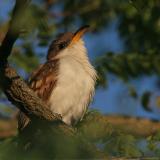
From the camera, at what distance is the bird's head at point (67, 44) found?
8.18 meters

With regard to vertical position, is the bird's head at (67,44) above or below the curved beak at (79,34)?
below

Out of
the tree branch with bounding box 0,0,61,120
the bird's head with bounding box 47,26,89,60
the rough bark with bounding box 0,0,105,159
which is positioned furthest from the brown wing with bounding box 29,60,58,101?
the tree branch with bounding box 0,0,61,120

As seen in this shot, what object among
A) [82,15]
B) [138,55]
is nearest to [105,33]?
[82,15]

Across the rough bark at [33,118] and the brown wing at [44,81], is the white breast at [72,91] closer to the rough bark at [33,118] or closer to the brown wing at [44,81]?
the brown wing at [44,81]

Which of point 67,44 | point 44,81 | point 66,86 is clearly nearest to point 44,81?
point 44,81

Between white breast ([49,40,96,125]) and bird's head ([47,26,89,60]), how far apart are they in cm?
88

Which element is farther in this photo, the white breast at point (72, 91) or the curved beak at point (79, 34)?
the curved beak at point (79, 34)

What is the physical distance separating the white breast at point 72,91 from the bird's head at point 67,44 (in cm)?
88

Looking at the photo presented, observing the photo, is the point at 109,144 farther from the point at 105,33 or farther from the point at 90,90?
the point at 105,33

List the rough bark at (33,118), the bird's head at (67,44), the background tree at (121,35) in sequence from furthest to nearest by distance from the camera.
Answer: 1. the bird's head at (67,44)
2. the background tree at (121,35)
3. the rough bark at (33,118)

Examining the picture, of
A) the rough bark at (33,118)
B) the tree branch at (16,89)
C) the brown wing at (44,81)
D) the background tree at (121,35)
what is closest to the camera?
the rough bark at (33,118)

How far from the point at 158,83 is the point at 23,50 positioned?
227 centimetres

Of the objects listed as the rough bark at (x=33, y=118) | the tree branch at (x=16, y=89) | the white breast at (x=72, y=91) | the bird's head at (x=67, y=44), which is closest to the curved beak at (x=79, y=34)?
the bird's head at (x=67, y=44)

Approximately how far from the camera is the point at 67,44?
27.1ft
